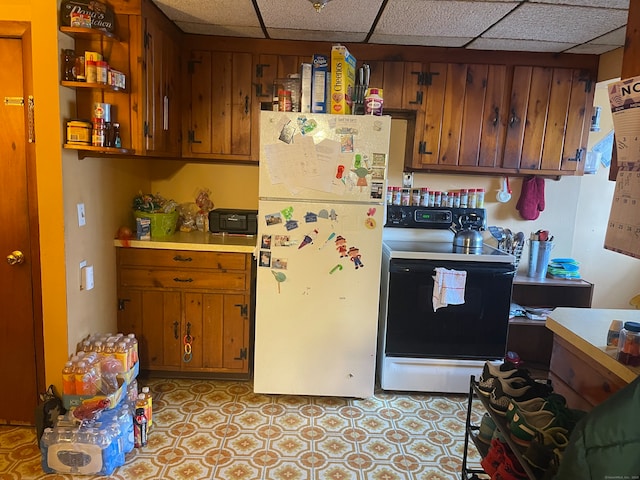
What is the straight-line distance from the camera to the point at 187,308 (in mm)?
2980

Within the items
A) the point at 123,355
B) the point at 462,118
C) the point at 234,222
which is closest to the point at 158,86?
the point at 234,222

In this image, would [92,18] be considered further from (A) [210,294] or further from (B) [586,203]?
(B) [586,203]

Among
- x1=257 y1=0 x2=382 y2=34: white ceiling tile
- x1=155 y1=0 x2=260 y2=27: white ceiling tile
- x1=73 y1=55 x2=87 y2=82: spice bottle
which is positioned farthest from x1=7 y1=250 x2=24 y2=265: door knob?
x1=257 y1=0 x2=382 y2=34: white ceiling tile

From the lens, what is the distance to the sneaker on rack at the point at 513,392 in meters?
1.63

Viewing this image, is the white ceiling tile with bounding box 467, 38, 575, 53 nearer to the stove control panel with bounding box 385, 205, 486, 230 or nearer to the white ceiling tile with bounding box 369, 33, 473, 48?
the white ceiling tile with bounding box 369, 33, 473, 48

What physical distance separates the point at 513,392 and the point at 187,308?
201 centimetres

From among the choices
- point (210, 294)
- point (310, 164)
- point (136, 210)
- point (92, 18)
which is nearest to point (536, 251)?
point (310, 164)

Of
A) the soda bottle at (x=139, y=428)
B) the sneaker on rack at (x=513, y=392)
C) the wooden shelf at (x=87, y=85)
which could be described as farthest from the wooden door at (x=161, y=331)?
the sneaker on rack at (x=513, y=392)

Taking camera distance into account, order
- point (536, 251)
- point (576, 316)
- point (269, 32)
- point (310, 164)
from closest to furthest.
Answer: point (576, 316) < point (310, 164) < point (269, 32) < point (536, 251)

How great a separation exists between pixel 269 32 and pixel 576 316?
230 centimetres

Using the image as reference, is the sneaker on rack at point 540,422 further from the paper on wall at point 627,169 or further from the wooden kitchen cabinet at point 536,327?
the wooden kitchen cabinet at point 536,327

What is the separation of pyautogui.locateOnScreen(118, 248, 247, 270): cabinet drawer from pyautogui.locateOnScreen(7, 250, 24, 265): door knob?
635mm

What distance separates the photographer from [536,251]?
3461 millimetres

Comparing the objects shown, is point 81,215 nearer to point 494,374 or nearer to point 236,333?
point 236,333
